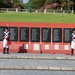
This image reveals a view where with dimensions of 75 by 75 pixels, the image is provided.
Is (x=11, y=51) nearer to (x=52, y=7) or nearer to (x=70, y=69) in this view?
(x=70, y=69)

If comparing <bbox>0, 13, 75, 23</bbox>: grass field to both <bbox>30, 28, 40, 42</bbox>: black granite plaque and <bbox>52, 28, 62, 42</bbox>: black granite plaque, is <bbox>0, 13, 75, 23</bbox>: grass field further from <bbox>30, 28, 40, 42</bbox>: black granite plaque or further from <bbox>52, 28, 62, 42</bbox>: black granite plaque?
<bbox>52, 28, 62, 42</bbox>: black granite plaque

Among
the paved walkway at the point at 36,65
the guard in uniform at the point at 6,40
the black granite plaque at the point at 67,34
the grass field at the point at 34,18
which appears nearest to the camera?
the paved walkway at the point at 36,65

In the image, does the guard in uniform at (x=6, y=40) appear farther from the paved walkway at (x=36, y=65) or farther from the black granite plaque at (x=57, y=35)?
the black granite plaque at (x=57, y=35)

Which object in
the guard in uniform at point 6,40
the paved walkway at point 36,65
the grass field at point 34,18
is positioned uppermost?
the grass field at point 34,18

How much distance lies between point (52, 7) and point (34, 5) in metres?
21.8

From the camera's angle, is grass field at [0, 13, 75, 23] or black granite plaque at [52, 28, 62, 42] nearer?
black granite plaque at [52, 28, 62, 42]

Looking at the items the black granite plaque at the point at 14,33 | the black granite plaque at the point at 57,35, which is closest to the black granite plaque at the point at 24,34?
the black granite plaque at the point at 14,33

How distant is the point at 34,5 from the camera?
101 m

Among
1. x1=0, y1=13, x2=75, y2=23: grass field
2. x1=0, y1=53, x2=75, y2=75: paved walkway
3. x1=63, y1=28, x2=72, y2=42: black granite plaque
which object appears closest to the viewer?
x1=0, y1=53, x2=75, y2=75: paved walkway

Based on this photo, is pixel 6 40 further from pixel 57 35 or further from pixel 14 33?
pixel 57 35

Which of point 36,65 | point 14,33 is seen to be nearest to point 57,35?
point 14,33

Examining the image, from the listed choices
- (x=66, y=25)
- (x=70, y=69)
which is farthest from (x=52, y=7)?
(x=70, y=69)

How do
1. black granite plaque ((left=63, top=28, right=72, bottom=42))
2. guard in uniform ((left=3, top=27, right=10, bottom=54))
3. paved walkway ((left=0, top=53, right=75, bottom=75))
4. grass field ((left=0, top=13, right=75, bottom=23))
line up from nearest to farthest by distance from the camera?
paved walkway ((left=0, top=53, right=75, bottom=75)), guard in uniform ((left=3, top=27, right=10, bottom=54)), black granite plaque ((left=63, top=28, right=72, bottom=42)), grass field ((left=0, top=13, right=75, bottom=23))

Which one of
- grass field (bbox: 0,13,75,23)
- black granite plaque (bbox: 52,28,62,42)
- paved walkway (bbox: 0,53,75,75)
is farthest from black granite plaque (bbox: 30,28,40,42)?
grass field (bbox: 0,13,75,23)
